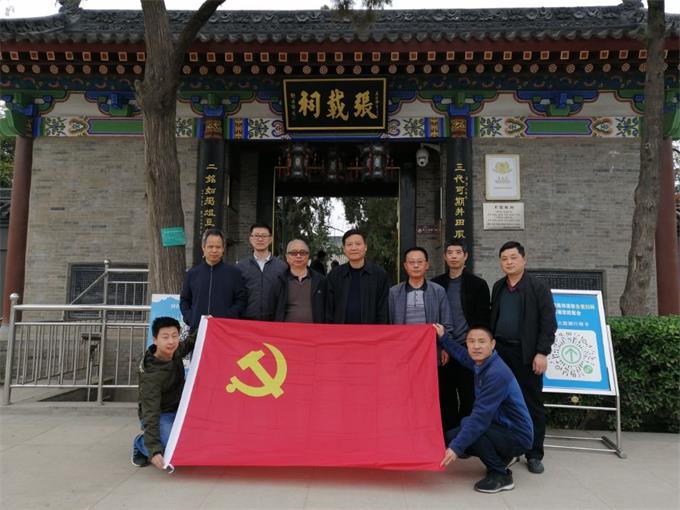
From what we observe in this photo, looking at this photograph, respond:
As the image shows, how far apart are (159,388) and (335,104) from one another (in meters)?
5.40

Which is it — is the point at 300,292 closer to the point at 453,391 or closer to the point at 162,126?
the point at 453,391

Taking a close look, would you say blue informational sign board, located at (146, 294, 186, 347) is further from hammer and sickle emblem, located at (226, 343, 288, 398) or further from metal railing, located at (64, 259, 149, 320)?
metal railing, located at (64, 259, 149, 320)

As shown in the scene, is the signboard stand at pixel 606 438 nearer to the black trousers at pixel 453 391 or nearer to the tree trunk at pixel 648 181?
the black trousers at pixel 453 391

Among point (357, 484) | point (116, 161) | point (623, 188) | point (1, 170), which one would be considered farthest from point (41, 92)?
point (1, 170)

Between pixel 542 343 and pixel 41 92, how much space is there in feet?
26.7

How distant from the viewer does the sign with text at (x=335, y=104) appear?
753cm

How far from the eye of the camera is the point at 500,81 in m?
7.72

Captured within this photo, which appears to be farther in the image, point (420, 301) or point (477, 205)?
point (477, 205)

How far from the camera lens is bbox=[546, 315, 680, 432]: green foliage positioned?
452 centimetres

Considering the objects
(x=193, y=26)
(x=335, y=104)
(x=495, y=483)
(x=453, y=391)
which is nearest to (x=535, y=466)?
(x=495, y=483)

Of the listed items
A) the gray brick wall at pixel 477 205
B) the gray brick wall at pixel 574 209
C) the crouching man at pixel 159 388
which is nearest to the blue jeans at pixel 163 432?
the crouching man at pixel 159 388

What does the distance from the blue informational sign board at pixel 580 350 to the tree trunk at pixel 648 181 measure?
39.2 inches

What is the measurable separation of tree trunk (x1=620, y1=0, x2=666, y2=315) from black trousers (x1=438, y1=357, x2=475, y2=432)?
2.24 metres

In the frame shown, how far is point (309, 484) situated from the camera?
3201 millimetres
